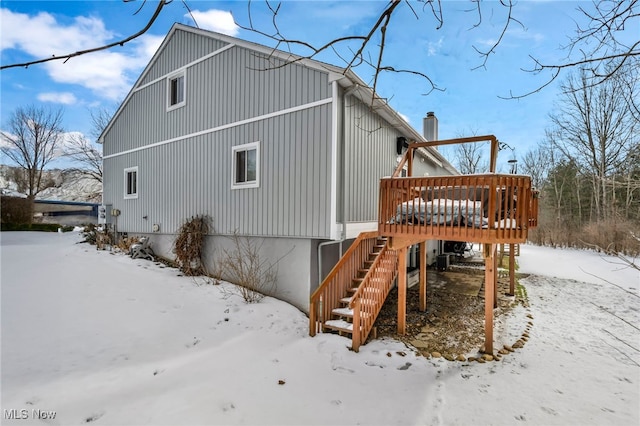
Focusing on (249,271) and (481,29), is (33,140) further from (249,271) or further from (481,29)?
(481,29)

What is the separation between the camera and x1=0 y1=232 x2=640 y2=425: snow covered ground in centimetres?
316

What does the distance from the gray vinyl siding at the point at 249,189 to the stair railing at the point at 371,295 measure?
1250 millimetres

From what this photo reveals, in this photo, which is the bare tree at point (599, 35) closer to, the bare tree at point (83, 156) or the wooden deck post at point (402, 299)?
the wooden deck post at point (402, 299)

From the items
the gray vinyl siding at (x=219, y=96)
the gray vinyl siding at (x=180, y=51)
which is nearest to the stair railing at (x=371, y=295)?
the gray vinyl siding at (x=219, y=96)

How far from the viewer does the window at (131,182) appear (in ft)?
32.4

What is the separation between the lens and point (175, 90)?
8.77 metres

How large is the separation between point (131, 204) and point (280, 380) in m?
8.88

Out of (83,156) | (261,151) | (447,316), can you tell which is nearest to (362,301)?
(447,316)

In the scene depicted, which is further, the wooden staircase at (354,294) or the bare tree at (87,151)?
the bare tree at (87,151)

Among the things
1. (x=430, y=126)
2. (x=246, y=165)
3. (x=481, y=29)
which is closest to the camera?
(x=481, y=29)

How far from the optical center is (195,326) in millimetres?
5062

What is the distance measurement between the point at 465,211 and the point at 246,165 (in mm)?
4843

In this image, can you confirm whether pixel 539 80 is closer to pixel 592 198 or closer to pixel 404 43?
pixel 404 43

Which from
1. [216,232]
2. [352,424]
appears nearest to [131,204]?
[216,232]
